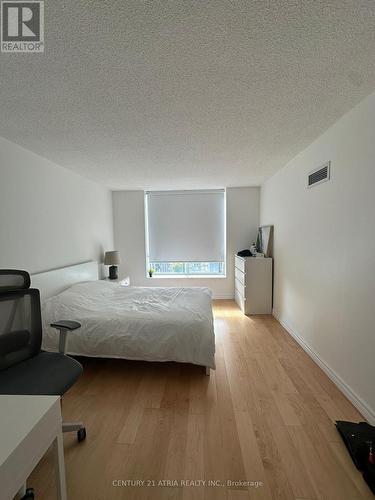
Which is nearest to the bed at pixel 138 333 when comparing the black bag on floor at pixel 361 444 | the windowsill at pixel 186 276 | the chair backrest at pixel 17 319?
the chair backrest at pixel 17 319

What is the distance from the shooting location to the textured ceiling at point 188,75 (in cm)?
106

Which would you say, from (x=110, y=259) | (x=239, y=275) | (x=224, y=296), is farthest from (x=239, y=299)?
(x=110, y=259)

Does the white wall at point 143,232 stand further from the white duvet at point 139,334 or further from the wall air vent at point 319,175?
the white duvet at point 139,334

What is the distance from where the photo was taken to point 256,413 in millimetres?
1796

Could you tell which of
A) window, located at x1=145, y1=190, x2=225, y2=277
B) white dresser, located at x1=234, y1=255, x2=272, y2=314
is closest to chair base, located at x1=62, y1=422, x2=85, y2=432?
white dresser, located at x1=234, y1=255, x2=272, y2=314

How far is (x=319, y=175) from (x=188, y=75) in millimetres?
1730

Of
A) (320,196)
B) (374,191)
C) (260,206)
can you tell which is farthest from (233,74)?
(260,206)

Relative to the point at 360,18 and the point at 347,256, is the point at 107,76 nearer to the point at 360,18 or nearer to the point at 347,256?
the point at 360,18

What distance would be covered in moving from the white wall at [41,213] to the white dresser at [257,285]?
2810 mm

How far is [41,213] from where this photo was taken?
2.80 meters

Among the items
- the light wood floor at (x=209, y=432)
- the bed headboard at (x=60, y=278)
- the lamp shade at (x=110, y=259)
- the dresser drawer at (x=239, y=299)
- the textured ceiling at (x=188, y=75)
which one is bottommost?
the light wood floor at (x=209, y=432)

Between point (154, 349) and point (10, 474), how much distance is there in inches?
63.2

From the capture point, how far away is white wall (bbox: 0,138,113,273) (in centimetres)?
234

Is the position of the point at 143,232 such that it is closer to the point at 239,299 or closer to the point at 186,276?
the point at 186,276
